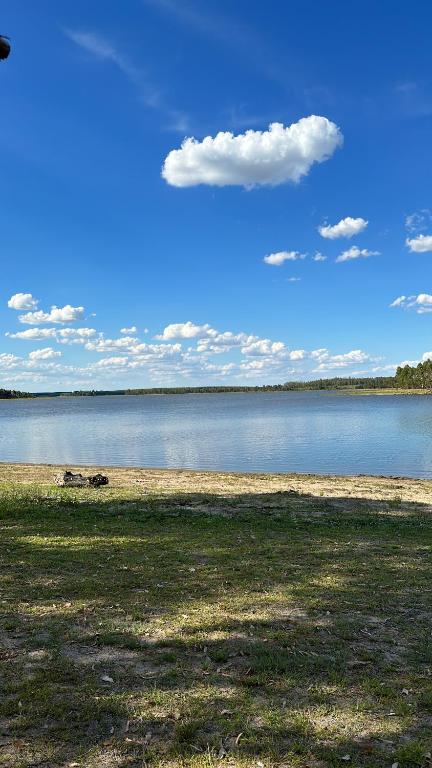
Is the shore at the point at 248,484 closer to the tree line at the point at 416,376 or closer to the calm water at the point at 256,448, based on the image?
the calm water at the point at 256,448

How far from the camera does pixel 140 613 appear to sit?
6.81m

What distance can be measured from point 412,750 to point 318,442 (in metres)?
41.5

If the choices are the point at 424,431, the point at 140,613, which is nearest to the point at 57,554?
the point at 140,613

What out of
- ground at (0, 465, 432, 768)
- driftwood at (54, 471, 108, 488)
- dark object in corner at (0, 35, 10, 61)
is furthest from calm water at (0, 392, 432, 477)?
dark object in corner at (0, 35, 10, 61)

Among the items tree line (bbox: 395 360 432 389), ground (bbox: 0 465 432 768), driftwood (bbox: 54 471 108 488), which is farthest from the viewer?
tree line (bbox: 395 360 432 389)

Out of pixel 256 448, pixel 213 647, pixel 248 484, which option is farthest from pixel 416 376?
pixel 213 647

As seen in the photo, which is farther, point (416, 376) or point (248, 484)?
point (416, 376)

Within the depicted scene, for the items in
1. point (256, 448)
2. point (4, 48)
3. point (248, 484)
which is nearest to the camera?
point (4, 48)

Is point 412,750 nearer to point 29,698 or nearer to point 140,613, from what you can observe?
point 29,698

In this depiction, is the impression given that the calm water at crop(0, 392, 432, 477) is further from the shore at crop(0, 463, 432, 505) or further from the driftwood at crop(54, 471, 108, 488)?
the driftwood at crop(54, 471, 108, 488)

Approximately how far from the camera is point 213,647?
582cm

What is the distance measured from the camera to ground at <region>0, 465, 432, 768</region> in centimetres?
414

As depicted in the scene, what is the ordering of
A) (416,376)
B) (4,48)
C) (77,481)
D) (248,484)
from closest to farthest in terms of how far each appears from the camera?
(4,48) → (77,481) → (248,484) → (416,376)

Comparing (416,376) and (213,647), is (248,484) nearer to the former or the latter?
(213,647)
